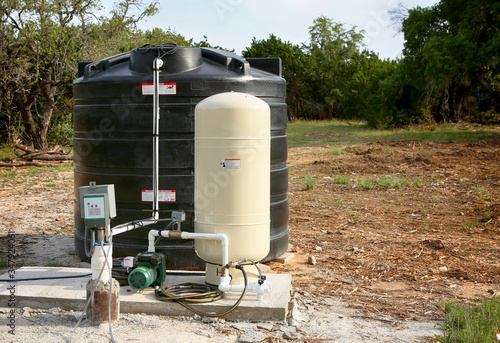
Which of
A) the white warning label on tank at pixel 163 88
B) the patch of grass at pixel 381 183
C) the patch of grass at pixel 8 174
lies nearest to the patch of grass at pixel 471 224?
the patch of grass at pixel 381 183

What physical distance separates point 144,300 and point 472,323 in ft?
8.16

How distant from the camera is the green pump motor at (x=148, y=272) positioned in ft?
14.0

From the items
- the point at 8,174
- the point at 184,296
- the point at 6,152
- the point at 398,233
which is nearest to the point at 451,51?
the point at 398,233

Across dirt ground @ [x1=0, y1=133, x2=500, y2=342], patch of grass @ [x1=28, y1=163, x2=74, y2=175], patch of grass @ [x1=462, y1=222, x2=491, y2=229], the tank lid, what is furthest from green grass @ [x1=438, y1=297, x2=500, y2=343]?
patch of grass @ [x1=28, y1=163, x2=74, y2=175]

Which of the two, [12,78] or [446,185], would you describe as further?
[12,78]

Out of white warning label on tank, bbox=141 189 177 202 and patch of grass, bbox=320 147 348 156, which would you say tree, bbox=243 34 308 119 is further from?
white warning label on tank, bbox=141 189 177 202

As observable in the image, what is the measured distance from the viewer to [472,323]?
3.73 m

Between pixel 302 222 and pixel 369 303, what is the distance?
345 cm

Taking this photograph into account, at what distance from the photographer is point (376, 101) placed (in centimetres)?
2892

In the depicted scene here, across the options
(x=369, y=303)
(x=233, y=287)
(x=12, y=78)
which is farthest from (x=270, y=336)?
(x=12, y=78)

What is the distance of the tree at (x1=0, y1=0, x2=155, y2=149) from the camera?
16203 millimetres

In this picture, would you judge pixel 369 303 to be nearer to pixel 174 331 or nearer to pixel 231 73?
pixel 174 331

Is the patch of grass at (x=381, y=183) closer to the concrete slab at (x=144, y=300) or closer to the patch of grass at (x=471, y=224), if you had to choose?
the patch of grass at (x=471, y=224)

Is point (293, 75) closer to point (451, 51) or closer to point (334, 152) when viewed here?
point (451, 51)
